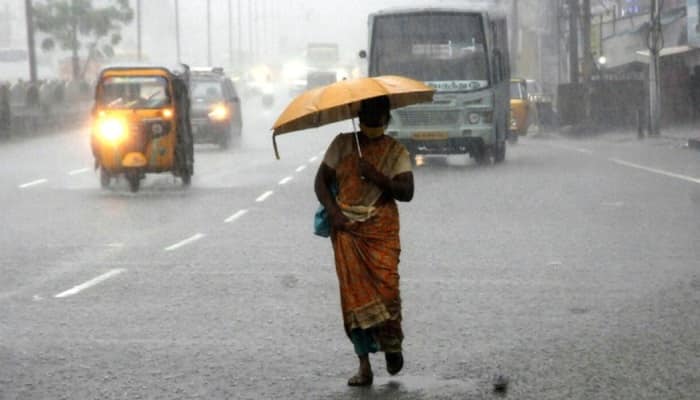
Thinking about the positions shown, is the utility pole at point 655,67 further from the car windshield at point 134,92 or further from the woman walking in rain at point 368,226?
the woman walking in rain at point 368,226

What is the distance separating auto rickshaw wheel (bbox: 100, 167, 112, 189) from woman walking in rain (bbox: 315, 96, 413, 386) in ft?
57.9

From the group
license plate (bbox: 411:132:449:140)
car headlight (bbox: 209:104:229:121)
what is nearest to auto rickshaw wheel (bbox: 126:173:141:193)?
license plate (bbox: 411:132:449:140)

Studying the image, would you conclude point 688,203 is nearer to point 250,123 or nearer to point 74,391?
point 74,391

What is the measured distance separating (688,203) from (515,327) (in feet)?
35.7

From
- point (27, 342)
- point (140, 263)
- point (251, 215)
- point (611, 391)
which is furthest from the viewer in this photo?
point (251, 215)

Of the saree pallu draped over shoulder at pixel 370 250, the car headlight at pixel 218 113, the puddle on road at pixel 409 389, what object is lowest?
the puddle on road at pixel 409 389

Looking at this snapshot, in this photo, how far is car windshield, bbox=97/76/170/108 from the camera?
2503cm

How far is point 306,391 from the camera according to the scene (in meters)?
7.83

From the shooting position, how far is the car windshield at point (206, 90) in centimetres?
4059

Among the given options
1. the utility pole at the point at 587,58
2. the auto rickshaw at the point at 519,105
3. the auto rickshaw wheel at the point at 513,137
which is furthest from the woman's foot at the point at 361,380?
the utility pole at the point at 587,58

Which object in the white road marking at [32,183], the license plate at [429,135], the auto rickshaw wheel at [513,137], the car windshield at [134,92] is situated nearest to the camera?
the car windshield at [134,92]

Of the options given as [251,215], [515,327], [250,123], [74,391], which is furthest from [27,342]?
[250,123]

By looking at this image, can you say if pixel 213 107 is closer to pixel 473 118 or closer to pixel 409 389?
pixel 473 118

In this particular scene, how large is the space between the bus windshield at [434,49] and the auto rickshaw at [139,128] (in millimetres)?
6231
